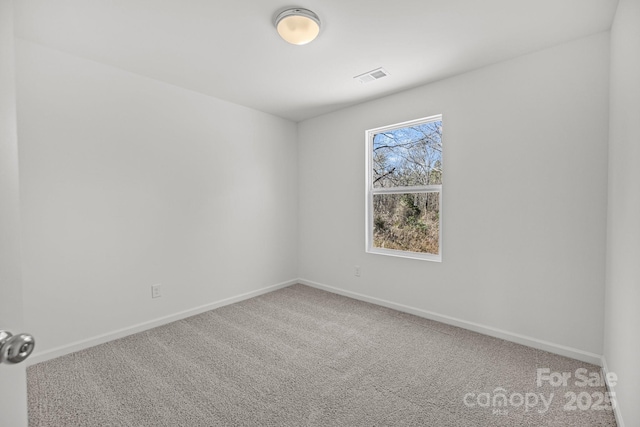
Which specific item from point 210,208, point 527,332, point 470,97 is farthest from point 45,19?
point 527,332

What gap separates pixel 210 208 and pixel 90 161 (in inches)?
45.4

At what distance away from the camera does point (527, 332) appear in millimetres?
2408

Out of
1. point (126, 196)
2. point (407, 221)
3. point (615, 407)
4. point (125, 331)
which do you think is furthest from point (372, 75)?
point (125, 331)

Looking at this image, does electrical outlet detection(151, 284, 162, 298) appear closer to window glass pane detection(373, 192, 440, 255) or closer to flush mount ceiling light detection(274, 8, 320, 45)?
Result: window glass pane detection(373, 192, 440, 255)

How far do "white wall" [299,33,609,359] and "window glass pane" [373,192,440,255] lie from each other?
0.58 feet

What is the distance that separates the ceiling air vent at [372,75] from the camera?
2.68 m

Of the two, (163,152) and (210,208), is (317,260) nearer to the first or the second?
(210,208)

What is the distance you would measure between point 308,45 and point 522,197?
211 centimetres

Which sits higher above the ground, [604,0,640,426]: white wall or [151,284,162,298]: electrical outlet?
[604,0,640,426]: white wall

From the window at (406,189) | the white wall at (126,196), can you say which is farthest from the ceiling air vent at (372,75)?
the white wall at (126,196)

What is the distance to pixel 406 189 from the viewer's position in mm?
3252

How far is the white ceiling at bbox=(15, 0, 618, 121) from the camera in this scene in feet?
5.99

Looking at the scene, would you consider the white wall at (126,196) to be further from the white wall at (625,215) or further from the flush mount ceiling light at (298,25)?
the white wall at (625,215)

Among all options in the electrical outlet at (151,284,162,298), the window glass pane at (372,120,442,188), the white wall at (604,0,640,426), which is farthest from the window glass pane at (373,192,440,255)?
the electrical outlet at (151,284,162,298)
